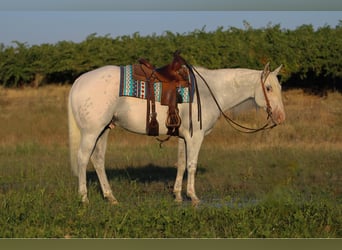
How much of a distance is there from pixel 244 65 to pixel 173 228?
743 inches

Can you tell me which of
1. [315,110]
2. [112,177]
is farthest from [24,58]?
[112,177]

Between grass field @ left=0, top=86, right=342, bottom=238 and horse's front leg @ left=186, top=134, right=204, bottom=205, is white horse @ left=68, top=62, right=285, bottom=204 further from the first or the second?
grass field @ left=0, top=86, right=342, bottom=238

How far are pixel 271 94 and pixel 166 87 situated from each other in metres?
1.66

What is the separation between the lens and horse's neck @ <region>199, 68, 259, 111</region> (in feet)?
33.2

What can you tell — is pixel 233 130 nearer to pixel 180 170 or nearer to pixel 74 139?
pixel 180 170

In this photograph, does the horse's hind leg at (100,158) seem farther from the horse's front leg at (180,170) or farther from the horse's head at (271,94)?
the horse's head at (271,94)

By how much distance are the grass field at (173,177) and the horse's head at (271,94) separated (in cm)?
82

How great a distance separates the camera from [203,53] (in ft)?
85.2

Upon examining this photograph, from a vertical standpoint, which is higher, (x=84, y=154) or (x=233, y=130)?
(x=84, y=154)

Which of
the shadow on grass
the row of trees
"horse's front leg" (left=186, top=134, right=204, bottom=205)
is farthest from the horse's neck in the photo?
the row of trees

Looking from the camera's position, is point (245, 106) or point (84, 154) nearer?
point (84, 154)

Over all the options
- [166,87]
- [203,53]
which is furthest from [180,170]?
[203,53]

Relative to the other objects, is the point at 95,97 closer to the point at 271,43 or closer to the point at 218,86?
the point at 218,86

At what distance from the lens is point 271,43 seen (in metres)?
26.2
